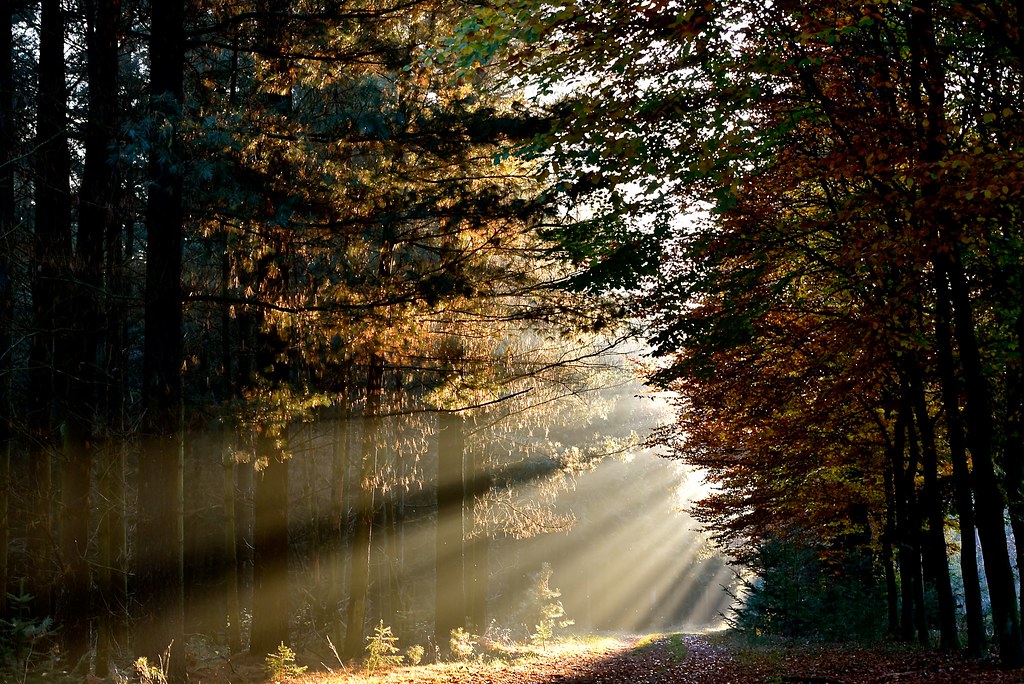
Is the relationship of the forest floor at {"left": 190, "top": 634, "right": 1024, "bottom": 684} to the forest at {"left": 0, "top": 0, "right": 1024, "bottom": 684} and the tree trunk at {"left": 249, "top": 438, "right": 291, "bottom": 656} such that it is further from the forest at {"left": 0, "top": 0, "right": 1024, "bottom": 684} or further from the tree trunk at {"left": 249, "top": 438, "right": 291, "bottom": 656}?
the tree trunk at {"left": 249, "top": 438, "right": 291, "bottom": 656}

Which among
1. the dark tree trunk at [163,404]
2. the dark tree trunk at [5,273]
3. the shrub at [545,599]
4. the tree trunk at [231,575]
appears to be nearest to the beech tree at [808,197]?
the dark tree trunk at [163,404]

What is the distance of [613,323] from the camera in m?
13.5

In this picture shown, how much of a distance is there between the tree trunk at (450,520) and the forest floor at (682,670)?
1932 mm

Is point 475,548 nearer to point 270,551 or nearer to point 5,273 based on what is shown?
point 270,551

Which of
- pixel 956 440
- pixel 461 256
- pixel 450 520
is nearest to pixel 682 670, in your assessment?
pixel 956 440

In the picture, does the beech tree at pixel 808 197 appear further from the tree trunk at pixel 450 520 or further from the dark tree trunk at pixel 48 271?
the tree trunk at pixel 450 520

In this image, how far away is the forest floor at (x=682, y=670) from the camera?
11336mm

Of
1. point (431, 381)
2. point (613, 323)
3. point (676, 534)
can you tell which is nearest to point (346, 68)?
point (613, 323)

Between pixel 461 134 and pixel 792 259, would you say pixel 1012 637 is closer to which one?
pixel 792 259

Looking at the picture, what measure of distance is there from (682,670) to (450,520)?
281 inches

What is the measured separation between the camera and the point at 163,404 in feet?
33.7

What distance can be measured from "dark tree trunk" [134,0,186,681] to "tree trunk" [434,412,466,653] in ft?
33.2

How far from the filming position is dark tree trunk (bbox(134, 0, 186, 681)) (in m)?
10.2

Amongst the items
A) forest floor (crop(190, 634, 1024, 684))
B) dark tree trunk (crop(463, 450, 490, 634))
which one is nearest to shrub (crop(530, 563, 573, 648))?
dark tree trunk (crop(463, 450, 490, 634))
